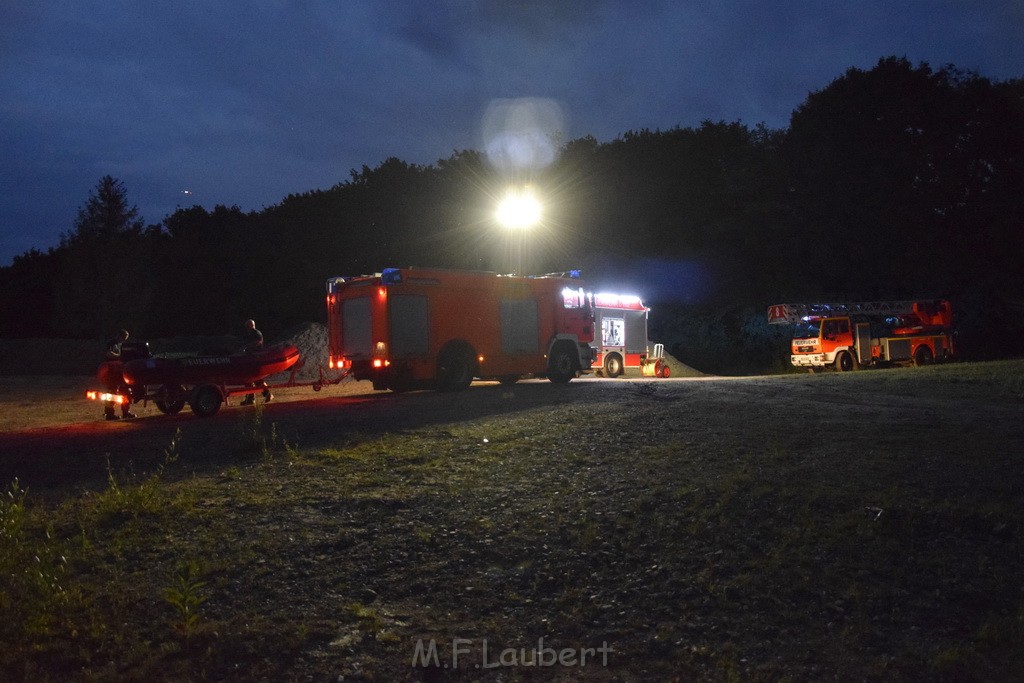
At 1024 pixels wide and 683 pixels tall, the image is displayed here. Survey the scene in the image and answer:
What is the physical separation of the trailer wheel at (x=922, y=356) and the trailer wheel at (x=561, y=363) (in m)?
20.4

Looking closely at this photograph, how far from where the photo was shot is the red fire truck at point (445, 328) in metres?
19.2

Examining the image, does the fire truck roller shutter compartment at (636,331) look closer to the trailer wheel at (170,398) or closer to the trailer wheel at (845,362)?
the trailer wheel at (845,362)

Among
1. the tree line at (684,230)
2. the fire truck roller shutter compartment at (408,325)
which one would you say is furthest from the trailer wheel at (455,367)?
the tree line at (684,230)

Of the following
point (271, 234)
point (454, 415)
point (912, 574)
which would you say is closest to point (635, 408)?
point (454, 415)

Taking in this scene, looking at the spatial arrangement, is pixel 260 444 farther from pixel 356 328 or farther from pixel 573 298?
pixel 573 298

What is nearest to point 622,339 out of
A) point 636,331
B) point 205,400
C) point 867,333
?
point 636,331

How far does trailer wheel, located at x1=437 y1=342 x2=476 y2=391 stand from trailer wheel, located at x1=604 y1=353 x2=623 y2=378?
12389 millimetres

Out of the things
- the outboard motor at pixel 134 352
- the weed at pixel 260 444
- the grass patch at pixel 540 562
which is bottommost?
the grass patch at pixel 540 562

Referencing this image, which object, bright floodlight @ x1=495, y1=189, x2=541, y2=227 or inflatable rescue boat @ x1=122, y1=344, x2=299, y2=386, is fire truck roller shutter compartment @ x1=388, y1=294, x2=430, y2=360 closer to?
inflatable rescue boat @ x1=122, y1=344, x2=299, y2=386

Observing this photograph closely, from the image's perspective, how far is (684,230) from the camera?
A: 176 ft

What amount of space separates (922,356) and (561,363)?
21.2m

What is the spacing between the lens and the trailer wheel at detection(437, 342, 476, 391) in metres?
20.0

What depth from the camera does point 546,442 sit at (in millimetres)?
11109
